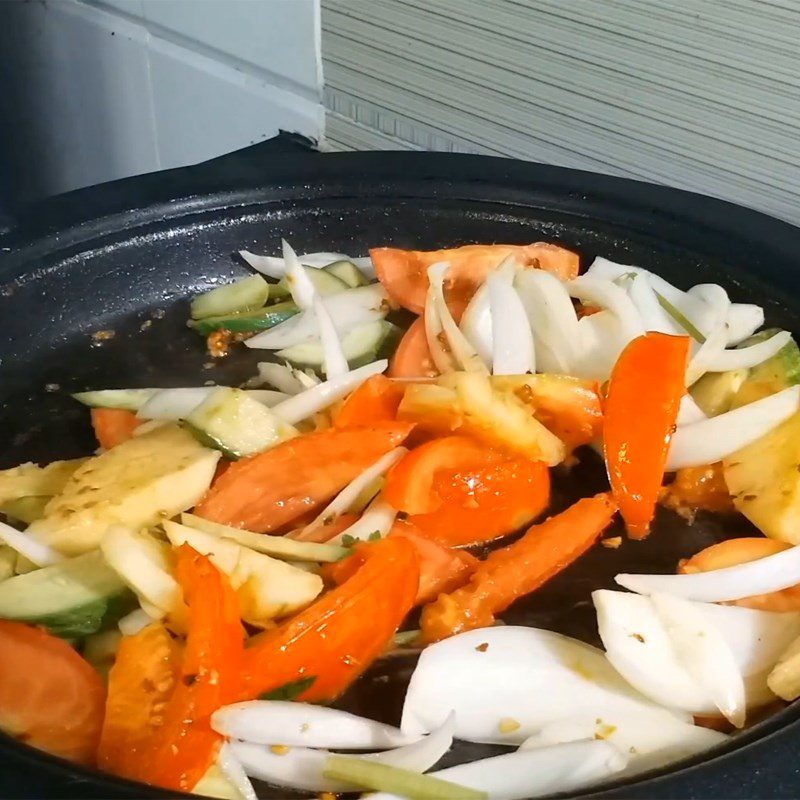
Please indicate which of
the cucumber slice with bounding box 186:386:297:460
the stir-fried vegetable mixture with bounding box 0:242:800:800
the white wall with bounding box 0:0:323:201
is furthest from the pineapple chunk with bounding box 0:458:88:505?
the white wall with bounding box 0:0:323:201

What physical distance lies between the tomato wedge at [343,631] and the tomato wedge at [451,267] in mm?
412

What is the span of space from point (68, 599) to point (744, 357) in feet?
2.19

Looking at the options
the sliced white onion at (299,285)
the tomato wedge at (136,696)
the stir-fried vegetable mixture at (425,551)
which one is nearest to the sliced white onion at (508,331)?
the stir-fried vegetable mixture at (425,551)

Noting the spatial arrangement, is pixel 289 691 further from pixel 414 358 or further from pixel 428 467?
pixel 414 358

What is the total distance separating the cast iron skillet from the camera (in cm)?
103

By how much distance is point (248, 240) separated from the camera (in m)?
1.21

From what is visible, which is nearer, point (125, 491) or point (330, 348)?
point (125, 491)

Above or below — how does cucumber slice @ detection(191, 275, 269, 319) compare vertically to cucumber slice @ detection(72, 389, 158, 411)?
above

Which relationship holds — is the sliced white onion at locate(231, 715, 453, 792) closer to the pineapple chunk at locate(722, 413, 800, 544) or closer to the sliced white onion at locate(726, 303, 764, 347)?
the pineapple chunk at locate(722, 413, 800, 544)

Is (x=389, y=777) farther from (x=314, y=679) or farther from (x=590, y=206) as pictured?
(x=590, y=206)

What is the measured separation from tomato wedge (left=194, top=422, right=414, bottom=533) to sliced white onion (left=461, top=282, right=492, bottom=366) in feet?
0.56

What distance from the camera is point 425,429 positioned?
87cm

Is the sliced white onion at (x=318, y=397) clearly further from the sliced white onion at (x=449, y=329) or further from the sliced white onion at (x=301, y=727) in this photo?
the sliced white onion at (x=301, y=727)

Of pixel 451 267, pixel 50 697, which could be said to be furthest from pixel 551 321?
pixel 50 697
